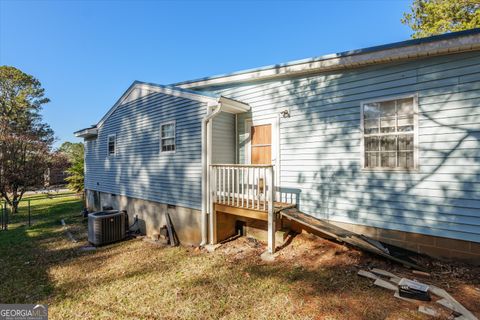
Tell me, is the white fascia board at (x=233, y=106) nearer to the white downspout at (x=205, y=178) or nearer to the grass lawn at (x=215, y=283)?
the white downspout at (x=205, y=178)

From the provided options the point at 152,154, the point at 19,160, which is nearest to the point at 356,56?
the point at 152,154

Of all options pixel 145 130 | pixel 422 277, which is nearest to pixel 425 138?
pixel 422 277

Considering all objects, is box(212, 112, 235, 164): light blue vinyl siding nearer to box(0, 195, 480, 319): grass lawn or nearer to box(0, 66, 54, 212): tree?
box(0, 195, 480, 319): grass lawn

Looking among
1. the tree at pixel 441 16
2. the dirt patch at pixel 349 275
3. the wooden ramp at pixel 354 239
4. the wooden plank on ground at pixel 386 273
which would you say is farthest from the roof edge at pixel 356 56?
the tree at pixel 441 16

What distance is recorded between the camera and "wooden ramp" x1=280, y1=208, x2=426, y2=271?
3.95 metres

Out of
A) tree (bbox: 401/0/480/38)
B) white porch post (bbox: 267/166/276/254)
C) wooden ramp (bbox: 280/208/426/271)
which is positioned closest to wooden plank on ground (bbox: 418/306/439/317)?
wooden ramp (bbox: 280/208/426/271)

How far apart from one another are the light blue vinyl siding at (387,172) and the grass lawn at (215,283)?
88 centimetres

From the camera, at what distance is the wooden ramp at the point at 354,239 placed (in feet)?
13.0

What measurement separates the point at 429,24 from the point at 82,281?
17520 mm

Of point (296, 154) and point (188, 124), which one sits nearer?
point (296, 154)

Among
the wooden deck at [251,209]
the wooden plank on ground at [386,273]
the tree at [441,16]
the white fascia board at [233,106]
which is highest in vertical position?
the tree at [441,16]

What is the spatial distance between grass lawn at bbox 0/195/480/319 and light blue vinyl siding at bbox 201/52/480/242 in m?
0.88

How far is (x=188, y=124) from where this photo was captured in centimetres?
692

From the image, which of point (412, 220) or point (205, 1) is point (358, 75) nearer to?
point (412, 220)
